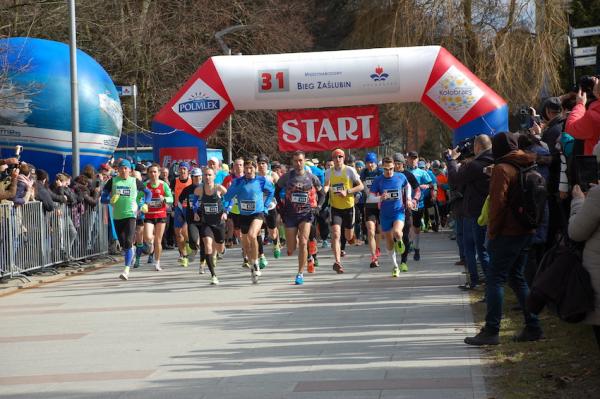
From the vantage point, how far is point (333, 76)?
19891mm

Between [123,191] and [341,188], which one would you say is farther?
[123,191]

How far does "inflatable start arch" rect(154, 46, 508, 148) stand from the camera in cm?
1984

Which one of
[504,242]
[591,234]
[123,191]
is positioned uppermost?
[123,191]

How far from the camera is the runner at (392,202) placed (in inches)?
606

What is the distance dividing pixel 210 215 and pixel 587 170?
879cm

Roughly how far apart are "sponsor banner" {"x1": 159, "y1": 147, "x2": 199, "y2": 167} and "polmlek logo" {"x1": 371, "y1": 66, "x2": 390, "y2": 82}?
369 centimetres

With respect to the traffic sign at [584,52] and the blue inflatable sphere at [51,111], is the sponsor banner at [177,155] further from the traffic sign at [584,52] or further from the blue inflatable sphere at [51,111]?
the traffic sign at [584,52]

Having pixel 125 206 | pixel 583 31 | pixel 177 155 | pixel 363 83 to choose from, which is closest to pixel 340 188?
pixel 125 206

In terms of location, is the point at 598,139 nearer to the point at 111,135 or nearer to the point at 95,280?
the point at 95,280

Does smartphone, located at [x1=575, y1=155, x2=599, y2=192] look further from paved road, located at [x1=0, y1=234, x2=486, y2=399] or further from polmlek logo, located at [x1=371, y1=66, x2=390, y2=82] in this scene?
polmlek logo, located at [x1=371, y1=66, x2=390, y2=82]

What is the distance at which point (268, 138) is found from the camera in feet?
129

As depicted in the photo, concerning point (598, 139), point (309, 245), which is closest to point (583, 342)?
A: point (598, 139)

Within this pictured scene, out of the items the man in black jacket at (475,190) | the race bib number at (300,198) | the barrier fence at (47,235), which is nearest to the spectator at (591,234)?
the man in black jacket at (475,190)

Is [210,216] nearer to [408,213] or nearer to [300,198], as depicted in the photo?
[300,198]
